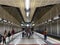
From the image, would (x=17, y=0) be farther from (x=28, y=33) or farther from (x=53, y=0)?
(x=28, y=33)

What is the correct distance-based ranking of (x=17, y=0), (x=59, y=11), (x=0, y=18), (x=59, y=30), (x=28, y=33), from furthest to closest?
(x=28, y=33), (x=59, y=30), (x=0, y=18), (x=59, y=11), (x=17, y=0)

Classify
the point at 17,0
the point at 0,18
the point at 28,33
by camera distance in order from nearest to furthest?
the point at 17,0, the point at 0,18, the point at 28,33

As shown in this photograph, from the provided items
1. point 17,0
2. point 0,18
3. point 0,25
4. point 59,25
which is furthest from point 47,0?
point 0,25

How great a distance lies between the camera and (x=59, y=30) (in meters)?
26.9

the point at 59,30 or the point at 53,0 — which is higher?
the point at 53,0

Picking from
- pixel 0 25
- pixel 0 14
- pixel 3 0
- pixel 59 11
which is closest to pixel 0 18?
pixel 0 14

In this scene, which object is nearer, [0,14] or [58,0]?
[58,0]

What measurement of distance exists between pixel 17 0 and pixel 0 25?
53.0ft

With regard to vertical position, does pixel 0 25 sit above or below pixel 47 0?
below

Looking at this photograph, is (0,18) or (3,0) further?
(0,18)

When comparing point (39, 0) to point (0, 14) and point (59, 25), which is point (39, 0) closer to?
point (0, 14)

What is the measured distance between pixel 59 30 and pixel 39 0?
48.7ft

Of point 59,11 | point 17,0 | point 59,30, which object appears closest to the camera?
point 17,0

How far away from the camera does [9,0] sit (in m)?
12.9
